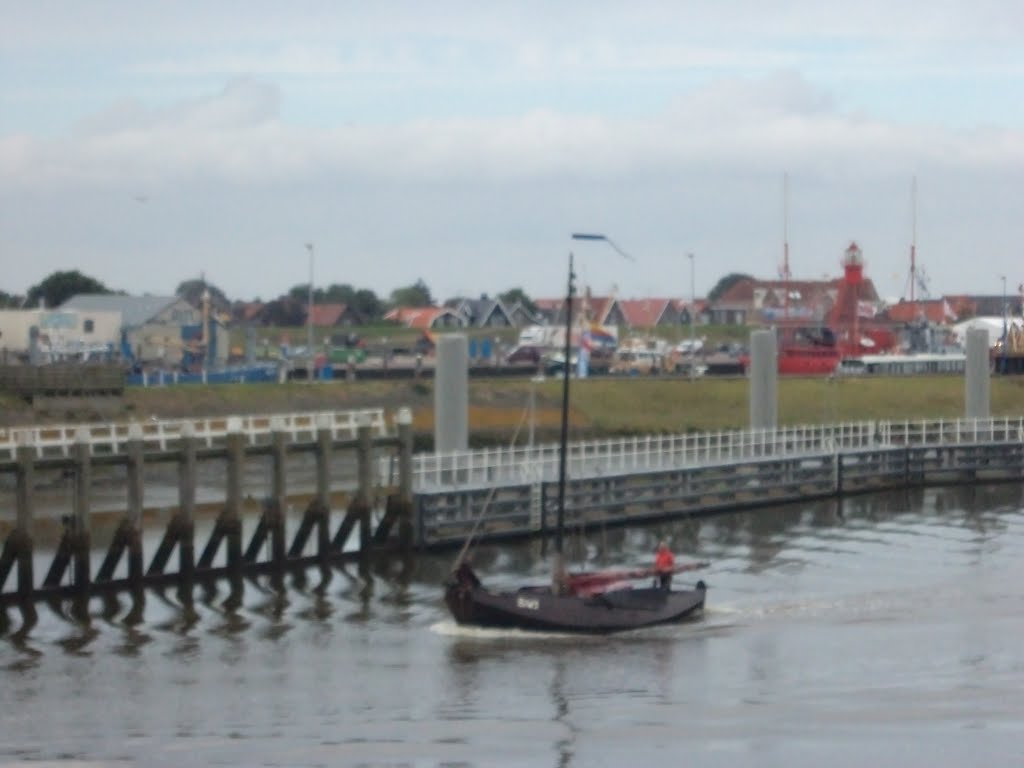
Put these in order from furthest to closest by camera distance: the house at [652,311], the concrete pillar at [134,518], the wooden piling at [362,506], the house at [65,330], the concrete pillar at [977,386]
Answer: the house at [652,311]
the house at [65,330]
the concrete pillar at [977,386]
the wooden piling at [362,506]
the concrete pillar at [134,518]

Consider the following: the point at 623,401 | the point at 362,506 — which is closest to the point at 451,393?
the point at 362,506

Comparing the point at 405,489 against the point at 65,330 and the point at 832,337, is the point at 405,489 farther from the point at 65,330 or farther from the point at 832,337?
the point at 832,337

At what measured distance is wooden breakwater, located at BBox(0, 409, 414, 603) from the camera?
147ft

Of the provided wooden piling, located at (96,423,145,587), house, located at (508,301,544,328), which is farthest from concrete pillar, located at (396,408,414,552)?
house, located at (508,301,544,328)

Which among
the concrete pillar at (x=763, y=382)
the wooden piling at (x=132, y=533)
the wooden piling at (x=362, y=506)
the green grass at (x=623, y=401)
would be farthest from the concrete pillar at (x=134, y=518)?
the green grass at (x=623, y=401)

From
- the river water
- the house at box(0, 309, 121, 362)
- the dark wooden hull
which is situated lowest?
the river water

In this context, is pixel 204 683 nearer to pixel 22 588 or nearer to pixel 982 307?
pixel 22 588

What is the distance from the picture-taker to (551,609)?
40.2m

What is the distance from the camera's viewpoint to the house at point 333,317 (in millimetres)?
175587

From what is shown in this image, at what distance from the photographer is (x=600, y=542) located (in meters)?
56.5

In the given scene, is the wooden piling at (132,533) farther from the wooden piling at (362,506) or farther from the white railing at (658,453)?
the white railing at (658,453)

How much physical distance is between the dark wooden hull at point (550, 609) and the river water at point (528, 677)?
13.8 inches

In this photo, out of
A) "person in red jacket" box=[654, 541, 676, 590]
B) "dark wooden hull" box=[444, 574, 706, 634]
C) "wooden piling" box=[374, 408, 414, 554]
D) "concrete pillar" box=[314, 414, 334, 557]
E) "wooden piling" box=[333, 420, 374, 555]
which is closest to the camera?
"dark wooden hull" box=[444, 574, 706, 634]

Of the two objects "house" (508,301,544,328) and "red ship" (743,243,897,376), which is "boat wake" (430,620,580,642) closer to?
"red ship" (743,243,897,376)
